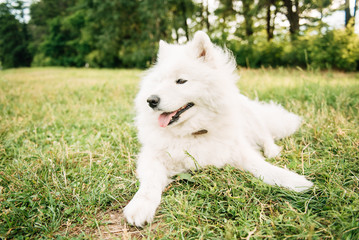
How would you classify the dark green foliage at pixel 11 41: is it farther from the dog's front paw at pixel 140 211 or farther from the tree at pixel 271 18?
the dog's front paw at pixel 140 211


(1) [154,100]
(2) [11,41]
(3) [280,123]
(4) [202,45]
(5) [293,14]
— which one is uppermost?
(2) [11,41]

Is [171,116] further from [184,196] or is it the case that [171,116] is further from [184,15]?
[184,15]

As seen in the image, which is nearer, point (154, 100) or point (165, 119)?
point (154, 100)

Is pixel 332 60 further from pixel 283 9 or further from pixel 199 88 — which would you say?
pixel 199 88

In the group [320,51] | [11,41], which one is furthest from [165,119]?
[11,41]

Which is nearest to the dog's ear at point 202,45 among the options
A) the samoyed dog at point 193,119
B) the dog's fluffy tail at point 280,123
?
the samoyed dog at point 193,119

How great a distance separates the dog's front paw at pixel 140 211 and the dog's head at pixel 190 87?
74 centimetres

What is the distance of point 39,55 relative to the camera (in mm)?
35250

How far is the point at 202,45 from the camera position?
2.13 metres

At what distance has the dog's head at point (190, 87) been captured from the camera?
6.47 ft

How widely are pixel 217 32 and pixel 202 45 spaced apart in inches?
627

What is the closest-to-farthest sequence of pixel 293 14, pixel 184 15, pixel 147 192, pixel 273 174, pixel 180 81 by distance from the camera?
pixel 147 192 < pixel 273 174 < pixel 180 81 < pixel 293 14 < pixel 184 15

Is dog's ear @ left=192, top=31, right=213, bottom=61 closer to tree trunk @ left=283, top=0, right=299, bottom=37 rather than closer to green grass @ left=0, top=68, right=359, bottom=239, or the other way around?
green grass @ left=0, top=68, right=359, bottom=239

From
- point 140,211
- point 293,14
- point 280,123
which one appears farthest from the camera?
point 293,14
